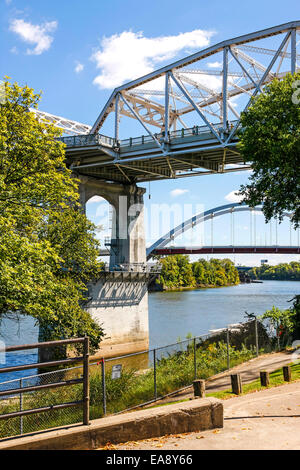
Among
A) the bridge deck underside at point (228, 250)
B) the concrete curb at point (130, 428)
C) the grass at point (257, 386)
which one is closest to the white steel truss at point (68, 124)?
the bridge deck underside at point (228, 250)

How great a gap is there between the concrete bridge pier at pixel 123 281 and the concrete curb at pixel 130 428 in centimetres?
3236

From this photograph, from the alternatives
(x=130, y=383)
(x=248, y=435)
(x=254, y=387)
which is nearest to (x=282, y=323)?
(x=130, y=383)

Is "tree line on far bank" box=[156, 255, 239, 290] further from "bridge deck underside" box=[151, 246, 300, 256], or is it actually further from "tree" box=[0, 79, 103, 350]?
"tree" box=[0, 79, 103, 350]

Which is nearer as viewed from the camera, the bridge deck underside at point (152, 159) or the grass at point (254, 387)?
the grass at point (254, 387)

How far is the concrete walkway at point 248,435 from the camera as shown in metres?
6.42

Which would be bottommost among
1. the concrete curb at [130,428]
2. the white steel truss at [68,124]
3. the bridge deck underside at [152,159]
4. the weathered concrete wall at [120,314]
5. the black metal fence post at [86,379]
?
the weathered concrete wall at [120,314]

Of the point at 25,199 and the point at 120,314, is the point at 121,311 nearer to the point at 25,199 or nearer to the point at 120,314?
the point at 120,314

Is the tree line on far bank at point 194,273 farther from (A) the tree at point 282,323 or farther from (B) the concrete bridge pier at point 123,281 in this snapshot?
(A) the tree at point 282,323

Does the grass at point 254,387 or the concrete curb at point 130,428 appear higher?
the concrete curb at point 130,428

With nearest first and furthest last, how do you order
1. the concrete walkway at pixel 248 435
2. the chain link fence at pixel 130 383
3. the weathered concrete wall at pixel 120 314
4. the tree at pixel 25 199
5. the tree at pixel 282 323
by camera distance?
the concrete walkway at pixel 248 435 < the chain link fence at pixel 130 383 < the tree at pixel 25 199 < the tree at pixel 282 323 < the weathered concrete wall at pixel 120 314

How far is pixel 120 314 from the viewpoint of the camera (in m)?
42.7

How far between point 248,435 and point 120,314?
36177 millimetres

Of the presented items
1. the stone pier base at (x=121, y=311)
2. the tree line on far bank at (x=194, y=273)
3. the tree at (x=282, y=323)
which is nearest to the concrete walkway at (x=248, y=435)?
the tree at (x=282, y=323)

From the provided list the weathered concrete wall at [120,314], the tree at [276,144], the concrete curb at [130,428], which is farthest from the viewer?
the weathered concrete wall at [120,314]
